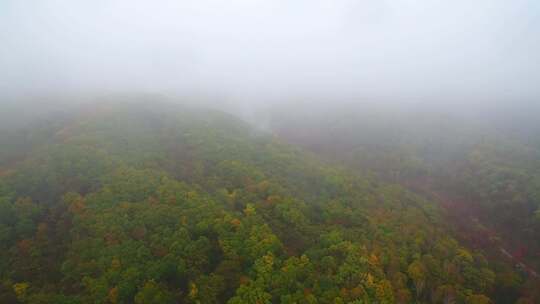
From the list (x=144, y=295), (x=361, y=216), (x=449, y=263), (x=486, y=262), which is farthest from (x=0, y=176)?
(x=486, y=262)

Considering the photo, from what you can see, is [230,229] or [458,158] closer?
[230,229]

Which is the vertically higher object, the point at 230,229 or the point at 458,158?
the point at 230,229

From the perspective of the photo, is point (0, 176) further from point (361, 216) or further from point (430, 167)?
point (430, 167)

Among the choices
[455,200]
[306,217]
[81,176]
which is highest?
[81,176]

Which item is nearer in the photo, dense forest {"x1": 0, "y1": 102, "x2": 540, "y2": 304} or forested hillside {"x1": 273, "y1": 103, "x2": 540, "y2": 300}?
dense forest {"x1": 0, "y1": 102, "x2": 540, "y2": 304}

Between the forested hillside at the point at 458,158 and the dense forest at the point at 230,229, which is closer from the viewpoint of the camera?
the dense forest at the point at 230,229

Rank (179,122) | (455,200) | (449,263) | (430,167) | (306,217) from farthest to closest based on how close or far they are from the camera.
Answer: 1. (179,122)
2. (430,167)
3. (455,200)
4. (306,217)
5. (449,263)

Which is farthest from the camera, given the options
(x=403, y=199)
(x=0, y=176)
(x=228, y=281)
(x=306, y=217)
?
(x=403, y=199)

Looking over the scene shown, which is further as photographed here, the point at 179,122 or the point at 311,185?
the point at 179,122
